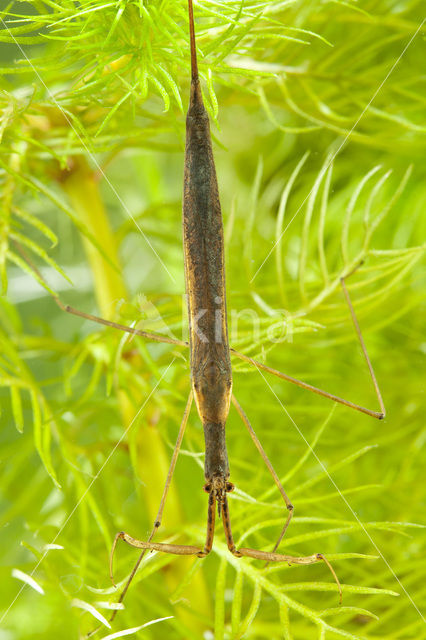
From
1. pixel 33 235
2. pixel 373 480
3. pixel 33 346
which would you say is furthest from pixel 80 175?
pixel 373 480

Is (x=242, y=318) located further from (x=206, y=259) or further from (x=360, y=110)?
(x=360, y=110)

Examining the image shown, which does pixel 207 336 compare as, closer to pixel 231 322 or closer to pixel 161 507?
pixel 231 322

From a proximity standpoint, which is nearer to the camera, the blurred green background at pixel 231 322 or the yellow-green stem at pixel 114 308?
the blurred green background at pixel 231 322

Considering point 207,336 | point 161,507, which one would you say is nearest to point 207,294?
point 207,336

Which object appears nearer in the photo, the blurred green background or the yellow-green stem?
the blurred green background

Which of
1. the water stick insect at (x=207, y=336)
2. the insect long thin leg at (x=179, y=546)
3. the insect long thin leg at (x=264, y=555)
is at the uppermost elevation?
the water stick insect at (x=207, y=336)
